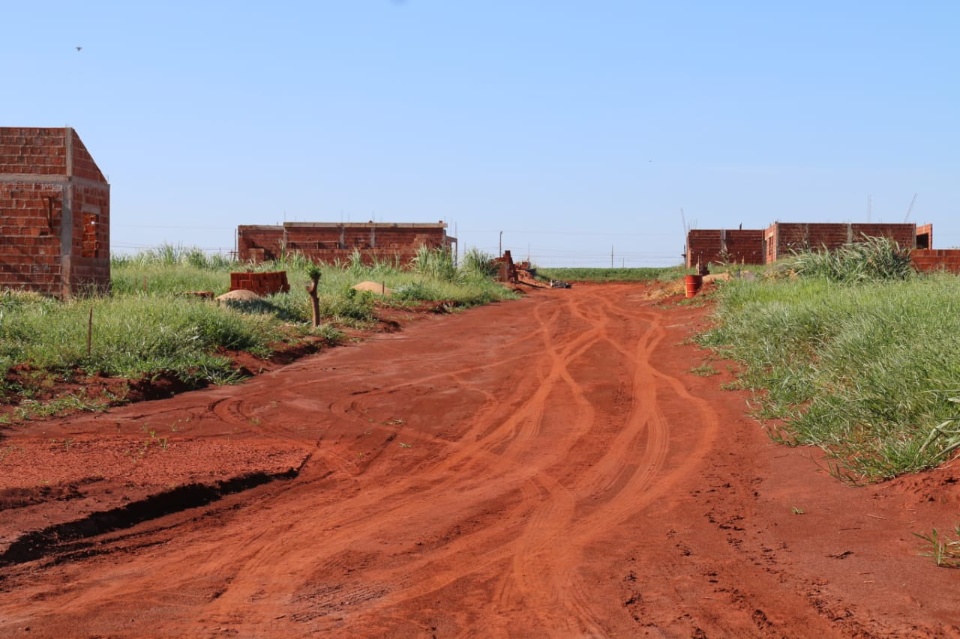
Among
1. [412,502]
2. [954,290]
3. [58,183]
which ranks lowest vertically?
[412,502]

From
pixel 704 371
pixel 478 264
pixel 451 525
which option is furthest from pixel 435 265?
pixel 451 525

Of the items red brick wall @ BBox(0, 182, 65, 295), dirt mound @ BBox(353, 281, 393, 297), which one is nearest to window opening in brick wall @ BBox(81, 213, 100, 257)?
red brick wall @ BBox(0, 182, 65, 295)

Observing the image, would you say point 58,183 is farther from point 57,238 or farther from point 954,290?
point 954,290

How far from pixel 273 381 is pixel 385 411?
2.49 metres

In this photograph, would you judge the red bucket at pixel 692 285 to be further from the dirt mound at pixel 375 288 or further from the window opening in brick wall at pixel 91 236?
the window opening in brick wall at pixel 91 236

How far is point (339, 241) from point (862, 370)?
29.9 m

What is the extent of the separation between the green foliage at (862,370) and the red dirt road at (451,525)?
303 millimetres

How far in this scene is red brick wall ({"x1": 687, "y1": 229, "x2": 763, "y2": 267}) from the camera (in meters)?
43.3

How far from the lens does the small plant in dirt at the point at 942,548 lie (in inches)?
188

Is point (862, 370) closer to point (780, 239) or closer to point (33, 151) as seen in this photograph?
point (33, 151)

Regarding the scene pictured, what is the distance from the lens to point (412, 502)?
6.85 meters

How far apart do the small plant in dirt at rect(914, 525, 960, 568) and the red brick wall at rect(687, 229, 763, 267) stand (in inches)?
1537

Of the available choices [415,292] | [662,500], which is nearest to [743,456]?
[662,500]

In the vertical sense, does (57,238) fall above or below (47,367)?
above
